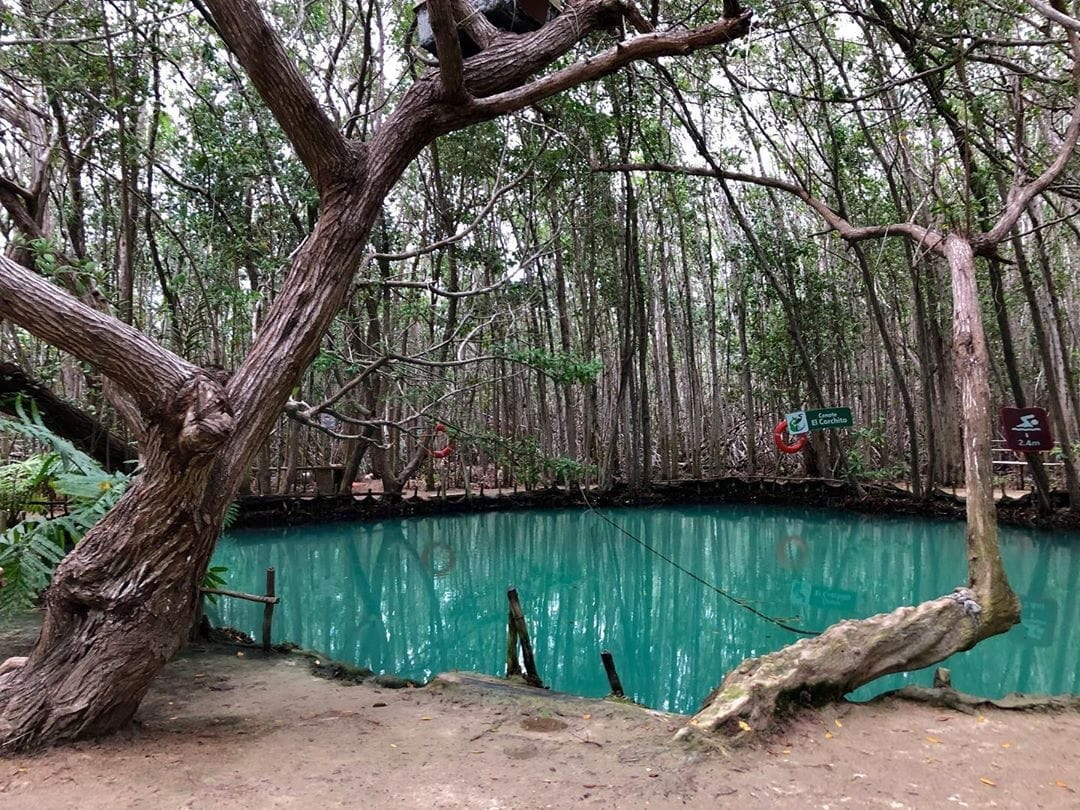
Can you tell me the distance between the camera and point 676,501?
39.8 feet

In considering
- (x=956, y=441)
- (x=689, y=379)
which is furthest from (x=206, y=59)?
(x=956, y=441)

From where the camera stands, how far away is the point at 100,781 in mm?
2002

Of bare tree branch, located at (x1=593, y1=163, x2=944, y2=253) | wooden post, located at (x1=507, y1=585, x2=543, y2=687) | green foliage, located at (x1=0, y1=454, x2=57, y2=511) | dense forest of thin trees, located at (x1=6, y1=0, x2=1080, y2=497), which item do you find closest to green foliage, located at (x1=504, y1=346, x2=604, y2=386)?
dense forest of thin trees, located at (x1=6, y1=0, x2=1080, y2=497)

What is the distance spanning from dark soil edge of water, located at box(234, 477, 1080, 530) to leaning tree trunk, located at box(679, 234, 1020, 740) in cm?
665

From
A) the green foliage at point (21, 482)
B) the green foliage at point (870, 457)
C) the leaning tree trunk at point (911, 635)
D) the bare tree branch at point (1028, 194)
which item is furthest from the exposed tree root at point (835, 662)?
the green foliage at point (870, 457)

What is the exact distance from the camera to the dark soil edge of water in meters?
8.97

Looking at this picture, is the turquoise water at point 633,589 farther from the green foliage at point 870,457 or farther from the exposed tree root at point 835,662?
the exposed tree root at point 835,662

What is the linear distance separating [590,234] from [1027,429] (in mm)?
6232

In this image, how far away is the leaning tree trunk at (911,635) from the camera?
251cm

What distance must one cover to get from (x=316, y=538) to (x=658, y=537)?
462 centimetres

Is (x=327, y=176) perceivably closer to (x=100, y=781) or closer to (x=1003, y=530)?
(x=100, y=781)

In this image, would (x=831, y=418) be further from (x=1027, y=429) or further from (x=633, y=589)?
(x=633, y=589)

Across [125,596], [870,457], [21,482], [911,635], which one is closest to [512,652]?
[911,635]

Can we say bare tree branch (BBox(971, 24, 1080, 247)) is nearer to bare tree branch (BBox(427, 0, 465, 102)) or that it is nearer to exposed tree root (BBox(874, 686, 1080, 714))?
exposed tree root (BBox(874, 686, 1080, 714))
